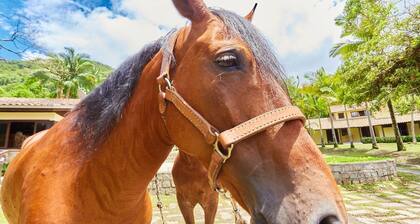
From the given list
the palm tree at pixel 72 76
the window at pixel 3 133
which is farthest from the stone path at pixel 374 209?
the palm tree at pixel 72 76

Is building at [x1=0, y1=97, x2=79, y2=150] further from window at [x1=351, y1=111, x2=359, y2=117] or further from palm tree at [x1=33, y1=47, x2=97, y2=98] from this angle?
window at [x1=351, y1=111, x2=359, y2=117]

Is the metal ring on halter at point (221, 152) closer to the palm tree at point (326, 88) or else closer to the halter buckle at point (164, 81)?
the halter buckle at point (164, 81)

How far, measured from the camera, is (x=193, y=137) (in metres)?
1.22

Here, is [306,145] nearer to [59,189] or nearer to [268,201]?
[268,201]

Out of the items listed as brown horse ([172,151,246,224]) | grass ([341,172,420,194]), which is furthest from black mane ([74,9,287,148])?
grass ([341,172,420,194])

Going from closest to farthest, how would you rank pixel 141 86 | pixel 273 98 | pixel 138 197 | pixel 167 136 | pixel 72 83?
pixel 273 98, pixel 167 136, pixel 141 86, pixel 138 197, pixel 72 83

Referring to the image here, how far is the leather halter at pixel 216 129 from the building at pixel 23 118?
16.5 m

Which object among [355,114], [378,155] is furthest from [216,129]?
[355,114]

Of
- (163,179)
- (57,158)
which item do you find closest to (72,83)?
(163,179)

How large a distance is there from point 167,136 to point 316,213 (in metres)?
0.82

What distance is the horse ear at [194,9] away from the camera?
4.50 feet

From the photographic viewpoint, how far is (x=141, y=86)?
5.22 ft

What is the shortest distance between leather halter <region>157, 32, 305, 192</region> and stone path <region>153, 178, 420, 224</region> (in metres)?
5.03

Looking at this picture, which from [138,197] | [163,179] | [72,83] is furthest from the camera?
[72,83]
